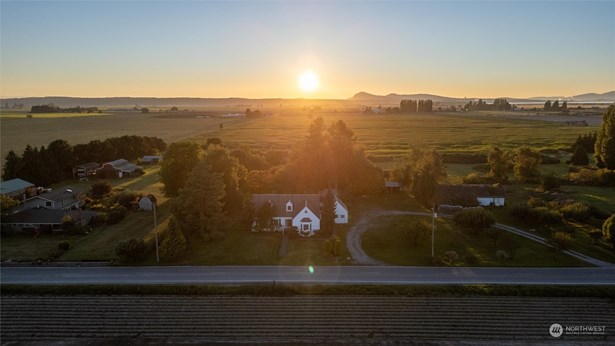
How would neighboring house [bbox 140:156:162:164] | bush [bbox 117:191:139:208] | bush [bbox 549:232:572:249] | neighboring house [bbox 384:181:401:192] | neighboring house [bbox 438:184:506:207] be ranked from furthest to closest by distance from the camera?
neighboring house [bbox 140:156:162:164] → neighboring house [bbox 384:181:401:192] → bush [bbox 117:191:139:208] → neighboring house [bbox 438:184:506:207] → bush [bbox 549:232:572:249]

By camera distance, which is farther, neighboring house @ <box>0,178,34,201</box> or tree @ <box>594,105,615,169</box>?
tree @ <box>594,105,615,169</box>

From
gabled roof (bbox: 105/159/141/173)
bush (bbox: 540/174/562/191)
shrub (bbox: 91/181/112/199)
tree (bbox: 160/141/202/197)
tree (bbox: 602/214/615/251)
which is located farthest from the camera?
gabled roof (bbox: 105/159/141/173)

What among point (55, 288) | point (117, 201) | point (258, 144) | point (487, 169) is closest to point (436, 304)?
point (55, 288)

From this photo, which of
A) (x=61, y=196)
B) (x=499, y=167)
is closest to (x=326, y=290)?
(x=61, y=196)

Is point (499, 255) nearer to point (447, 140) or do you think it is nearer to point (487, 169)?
point (487, 169)

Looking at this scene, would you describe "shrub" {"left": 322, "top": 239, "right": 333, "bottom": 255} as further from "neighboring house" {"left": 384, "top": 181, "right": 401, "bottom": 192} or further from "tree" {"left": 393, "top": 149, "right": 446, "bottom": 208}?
"neighboring house" {"left": 384, "top": 181, "right": 401, "bottom": 192}

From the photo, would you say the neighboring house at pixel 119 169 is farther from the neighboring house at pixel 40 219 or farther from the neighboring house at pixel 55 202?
the neighboring house at pixel 40 219

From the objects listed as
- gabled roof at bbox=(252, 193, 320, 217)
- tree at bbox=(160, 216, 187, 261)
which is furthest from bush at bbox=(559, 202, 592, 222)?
tree at bbox=(160, 216, 187, 261)
